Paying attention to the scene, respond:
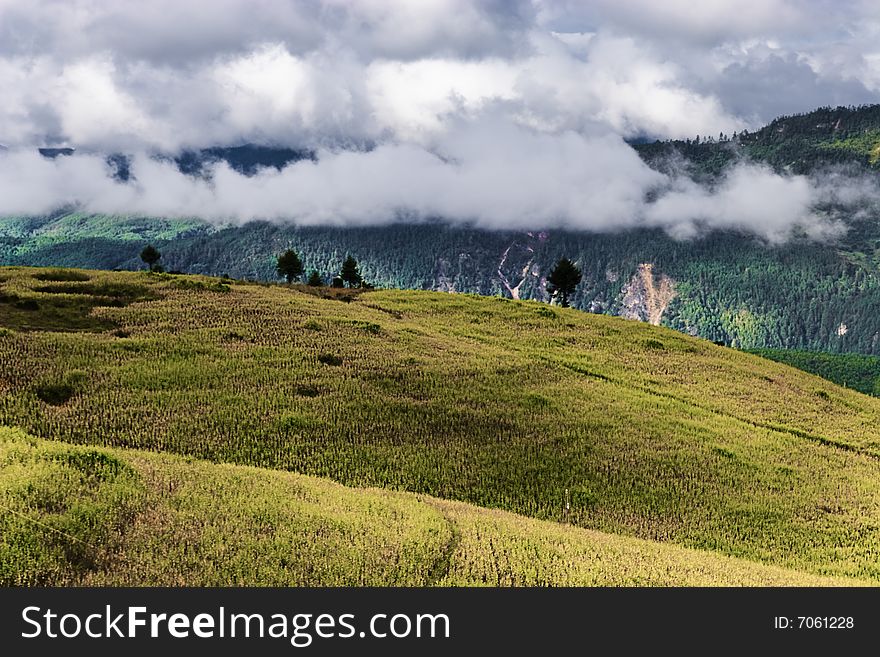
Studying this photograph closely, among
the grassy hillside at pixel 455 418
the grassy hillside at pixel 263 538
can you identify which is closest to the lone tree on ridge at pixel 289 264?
the grassy hillside at pixel 455 418

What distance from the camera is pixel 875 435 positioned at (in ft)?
149

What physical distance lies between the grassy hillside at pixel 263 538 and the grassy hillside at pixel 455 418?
3517mm

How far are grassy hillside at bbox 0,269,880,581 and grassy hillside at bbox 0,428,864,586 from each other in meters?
3.52

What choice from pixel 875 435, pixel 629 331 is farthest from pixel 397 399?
pixel 629 331

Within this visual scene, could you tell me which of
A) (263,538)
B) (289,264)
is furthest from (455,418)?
(289,264)

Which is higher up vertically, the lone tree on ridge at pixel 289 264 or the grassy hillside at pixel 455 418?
the lone tree on ridge at pixel 289 264

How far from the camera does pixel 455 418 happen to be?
110 feet

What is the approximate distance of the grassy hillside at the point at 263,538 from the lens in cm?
1659

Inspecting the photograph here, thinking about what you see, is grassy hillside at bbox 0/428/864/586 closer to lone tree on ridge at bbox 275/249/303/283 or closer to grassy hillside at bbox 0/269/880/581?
grassy hillside at bbox 0/269/880/581

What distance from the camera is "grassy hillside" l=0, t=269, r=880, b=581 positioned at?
27.7 metres

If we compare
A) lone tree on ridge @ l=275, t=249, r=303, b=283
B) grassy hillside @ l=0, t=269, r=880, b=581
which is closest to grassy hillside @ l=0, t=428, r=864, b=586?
grassy hillside @ l=0, t=269, r=880, b=581

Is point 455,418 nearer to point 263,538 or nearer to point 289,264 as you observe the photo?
point 263,538

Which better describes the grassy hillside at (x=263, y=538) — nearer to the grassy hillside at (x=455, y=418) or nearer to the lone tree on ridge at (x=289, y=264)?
the grassy hillside at (x=455, y=418)

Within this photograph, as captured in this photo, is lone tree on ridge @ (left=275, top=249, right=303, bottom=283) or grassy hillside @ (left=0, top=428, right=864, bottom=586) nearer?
grassy hillside @ (left=0, top=428, right=864, bottom=586)
